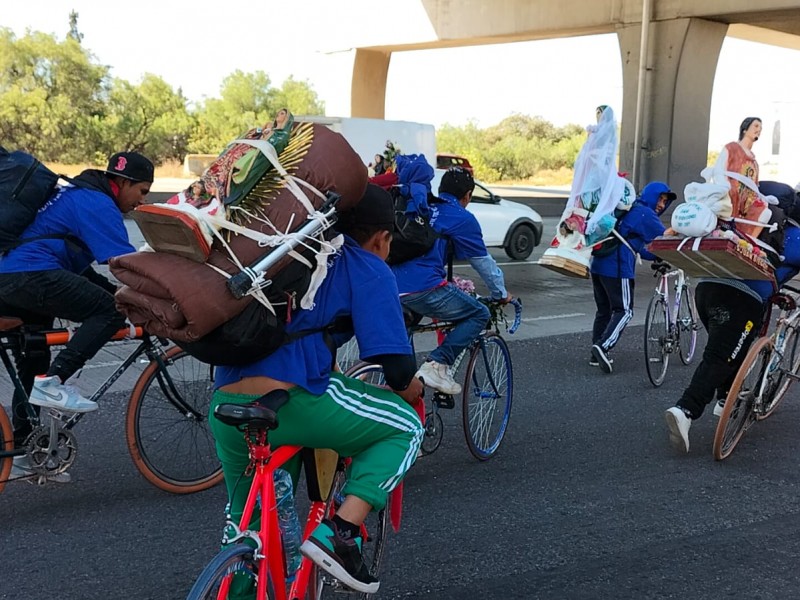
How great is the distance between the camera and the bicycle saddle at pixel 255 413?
2.58m

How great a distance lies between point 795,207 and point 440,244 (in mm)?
2574

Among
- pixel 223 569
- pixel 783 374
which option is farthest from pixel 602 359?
pixel 223 569

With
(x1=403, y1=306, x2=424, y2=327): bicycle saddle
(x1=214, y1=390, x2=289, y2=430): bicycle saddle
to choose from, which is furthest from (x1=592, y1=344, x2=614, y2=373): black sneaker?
(x1=214, y1=390, x2=289, y2=430): bicycle saddle

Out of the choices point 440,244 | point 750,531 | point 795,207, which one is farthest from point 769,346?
point 440,244

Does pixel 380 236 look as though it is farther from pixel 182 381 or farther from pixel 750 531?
pixel 750 531

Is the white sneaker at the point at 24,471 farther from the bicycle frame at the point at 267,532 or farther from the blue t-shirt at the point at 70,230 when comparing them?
the bicycle frame at the point at 267,532

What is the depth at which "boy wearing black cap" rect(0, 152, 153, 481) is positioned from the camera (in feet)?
14.5

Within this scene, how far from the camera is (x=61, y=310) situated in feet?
14.8

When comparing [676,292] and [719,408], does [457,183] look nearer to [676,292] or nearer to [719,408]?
[719,408]

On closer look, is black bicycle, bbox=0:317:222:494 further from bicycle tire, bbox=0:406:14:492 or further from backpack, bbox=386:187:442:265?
backpack, bbox=386:187:442:265

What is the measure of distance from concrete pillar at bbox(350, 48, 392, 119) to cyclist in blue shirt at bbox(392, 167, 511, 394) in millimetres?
25169

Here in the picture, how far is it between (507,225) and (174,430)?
13.1 m

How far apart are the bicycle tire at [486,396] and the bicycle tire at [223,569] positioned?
281 cm

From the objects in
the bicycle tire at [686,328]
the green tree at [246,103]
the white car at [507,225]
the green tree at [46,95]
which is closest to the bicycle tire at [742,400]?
the bicycle tire at [686,328]
